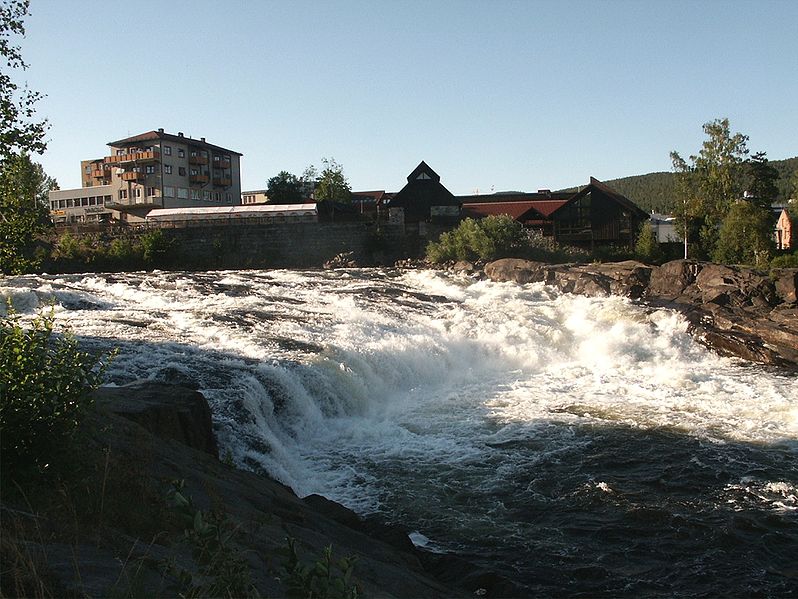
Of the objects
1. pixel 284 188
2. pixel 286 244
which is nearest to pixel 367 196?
pixel 284 188

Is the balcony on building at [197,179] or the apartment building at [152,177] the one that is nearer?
the apartment building at [152,177]

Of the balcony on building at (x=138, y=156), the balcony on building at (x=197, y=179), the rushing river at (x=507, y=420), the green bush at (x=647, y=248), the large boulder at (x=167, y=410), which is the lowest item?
the rushing river at (x=507, y=420)

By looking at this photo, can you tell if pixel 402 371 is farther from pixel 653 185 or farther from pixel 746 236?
pixel 653 185

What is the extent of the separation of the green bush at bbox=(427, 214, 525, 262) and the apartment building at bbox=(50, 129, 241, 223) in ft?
114

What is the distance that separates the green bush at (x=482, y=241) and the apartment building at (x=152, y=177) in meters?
34.8

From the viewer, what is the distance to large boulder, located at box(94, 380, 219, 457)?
9.43 m

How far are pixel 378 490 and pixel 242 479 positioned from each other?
11.8 ft

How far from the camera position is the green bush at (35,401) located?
540cm

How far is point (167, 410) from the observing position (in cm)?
987

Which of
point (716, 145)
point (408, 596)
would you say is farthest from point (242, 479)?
point (716, 145)

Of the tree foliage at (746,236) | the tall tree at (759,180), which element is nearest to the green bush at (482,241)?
the tree foliage at (746,236)

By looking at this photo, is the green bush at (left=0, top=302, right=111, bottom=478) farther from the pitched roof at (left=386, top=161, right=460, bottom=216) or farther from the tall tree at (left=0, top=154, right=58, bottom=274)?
the pitched roof at (left=386, top=161, right=460, bottom=216)

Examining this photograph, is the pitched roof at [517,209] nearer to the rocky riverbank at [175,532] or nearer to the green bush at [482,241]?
the green bush at [482,241]

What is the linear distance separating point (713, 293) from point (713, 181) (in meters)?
20.3
